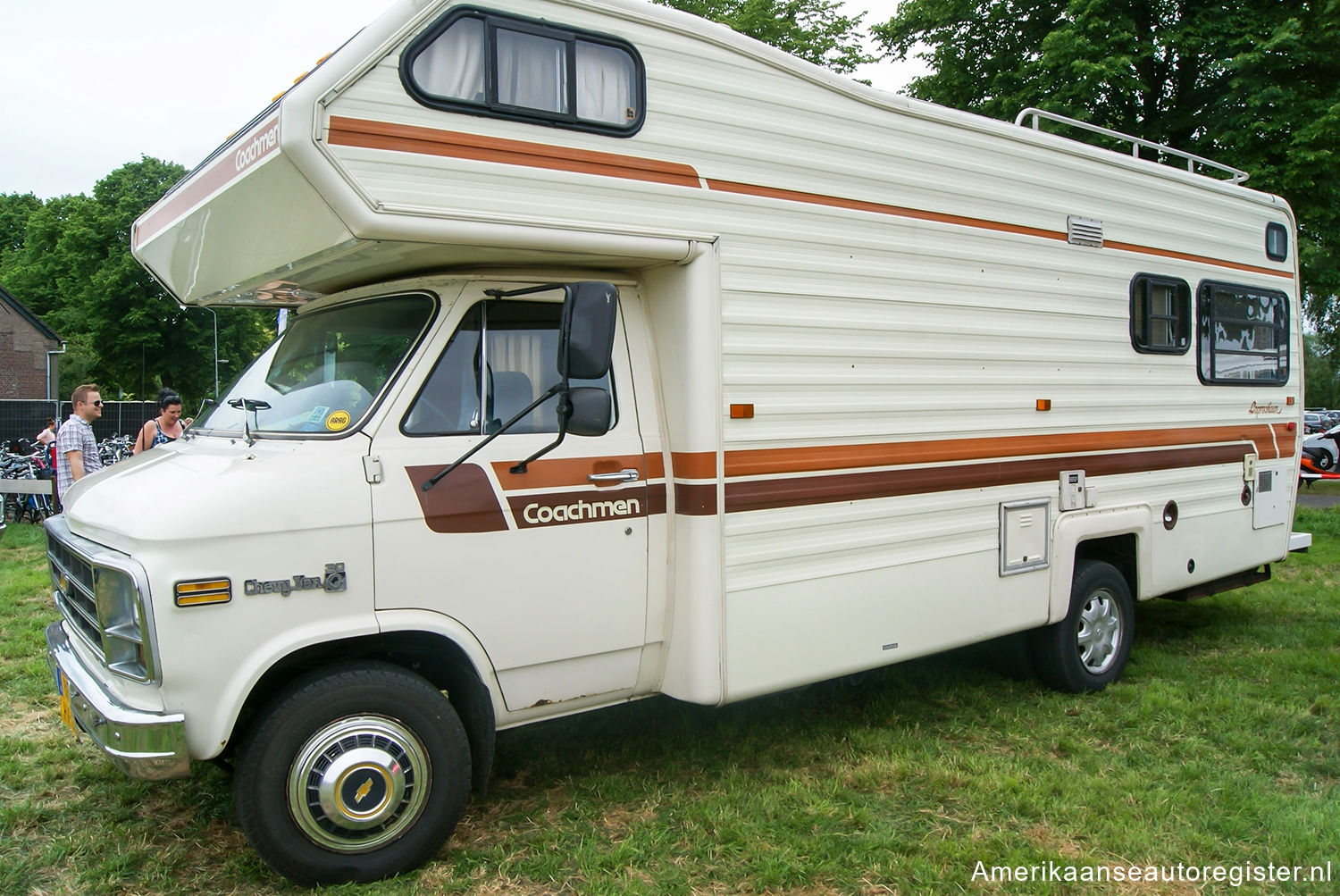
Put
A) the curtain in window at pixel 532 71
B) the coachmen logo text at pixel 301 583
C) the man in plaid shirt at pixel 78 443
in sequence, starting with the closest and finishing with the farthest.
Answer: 1. the coachmen logo text at pixel 301 583
2. the curtain in window at pixel 532 71
3. the man in plaid shirt at pixel 78 443

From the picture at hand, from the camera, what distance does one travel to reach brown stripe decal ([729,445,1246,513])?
13.6 ft

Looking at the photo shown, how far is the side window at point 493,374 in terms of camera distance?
3631mm

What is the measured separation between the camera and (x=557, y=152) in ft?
11.9

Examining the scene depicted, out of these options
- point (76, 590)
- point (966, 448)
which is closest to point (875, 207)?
point (966, 448)

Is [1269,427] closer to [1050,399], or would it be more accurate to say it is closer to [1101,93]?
[1050,399]

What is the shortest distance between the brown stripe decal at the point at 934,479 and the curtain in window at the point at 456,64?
186 centimetres

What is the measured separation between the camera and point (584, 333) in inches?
137

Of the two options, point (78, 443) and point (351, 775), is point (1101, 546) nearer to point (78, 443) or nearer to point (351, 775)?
point (351, 775)

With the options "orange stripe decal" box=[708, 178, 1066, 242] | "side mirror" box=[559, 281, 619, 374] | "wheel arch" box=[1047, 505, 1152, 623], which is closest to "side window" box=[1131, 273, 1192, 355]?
"orange stripe decal" box=[708, 178, 1066, 242]

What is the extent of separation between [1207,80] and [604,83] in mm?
10367

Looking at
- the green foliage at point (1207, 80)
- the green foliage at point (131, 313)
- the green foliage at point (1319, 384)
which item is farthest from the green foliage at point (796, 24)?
the green foliage at point (1319, 384)

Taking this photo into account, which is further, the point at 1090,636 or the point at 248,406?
the point at 1090,636

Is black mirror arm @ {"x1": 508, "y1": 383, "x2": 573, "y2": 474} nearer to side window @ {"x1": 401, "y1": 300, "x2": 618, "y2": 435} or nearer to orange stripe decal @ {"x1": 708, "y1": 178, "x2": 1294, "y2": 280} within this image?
side window @ {"x1": 401, "y1": 300, "x2": 618, "y2": 435}

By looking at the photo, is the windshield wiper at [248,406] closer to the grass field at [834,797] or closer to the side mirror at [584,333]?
the side mirror at [584,333]
